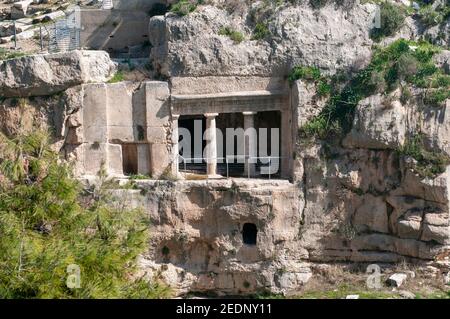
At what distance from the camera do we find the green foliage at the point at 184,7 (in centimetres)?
2262

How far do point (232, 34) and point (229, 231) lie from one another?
224 inches

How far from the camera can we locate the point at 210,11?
22.7m

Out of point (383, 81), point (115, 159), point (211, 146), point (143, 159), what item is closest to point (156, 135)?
point (143, 159)

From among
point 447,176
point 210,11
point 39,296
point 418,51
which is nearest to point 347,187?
point 447,176

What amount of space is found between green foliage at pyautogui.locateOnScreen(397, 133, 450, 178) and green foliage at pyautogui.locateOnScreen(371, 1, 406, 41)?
10.6ft

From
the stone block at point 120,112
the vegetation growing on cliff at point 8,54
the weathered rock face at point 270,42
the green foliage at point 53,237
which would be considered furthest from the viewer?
the vegetation growing on cliff at point 8,54

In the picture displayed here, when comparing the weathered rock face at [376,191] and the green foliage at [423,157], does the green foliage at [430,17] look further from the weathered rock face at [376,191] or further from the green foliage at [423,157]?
the green foliage at [423,157]

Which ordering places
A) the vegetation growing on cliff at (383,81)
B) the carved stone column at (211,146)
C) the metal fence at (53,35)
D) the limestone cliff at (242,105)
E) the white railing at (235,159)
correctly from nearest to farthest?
the vegetation growing on cliff at (383,81)
the limestone cliff at (242,105)
the white railing at (235,159)
the carved stone column at (211,146)
the metal fence at (53,35)

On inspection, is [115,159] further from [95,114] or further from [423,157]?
[423,157]

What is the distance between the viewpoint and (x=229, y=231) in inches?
896

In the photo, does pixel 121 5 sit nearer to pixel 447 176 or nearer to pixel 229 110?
pixel 229 110

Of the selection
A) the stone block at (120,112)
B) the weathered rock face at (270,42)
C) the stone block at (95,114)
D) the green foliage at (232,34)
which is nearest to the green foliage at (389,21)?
the weathered rock face at (270,42)

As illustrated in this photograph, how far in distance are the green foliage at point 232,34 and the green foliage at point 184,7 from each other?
1069 mm

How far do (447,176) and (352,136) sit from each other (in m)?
2.76
